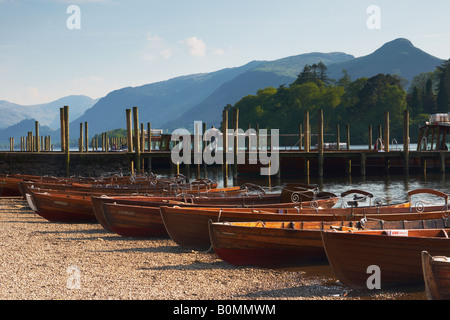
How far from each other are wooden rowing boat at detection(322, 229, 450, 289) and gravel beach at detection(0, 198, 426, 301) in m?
0.27

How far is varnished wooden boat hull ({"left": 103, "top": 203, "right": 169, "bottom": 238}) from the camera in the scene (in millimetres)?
15641

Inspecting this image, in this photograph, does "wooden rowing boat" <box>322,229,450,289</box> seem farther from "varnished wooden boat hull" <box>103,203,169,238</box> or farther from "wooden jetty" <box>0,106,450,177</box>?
"wooden jetty" <box>0,106,450,177</box>

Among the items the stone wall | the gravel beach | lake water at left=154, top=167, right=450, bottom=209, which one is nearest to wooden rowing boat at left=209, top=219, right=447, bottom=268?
the gravel beach

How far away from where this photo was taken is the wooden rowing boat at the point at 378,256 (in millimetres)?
9930

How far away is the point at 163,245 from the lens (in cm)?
1492

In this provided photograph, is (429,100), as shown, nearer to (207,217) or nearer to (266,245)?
(207,217)

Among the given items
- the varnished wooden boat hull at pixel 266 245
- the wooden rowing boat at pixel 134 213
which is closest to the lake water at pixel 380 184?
the wooden rowing boat at pixel 134 213

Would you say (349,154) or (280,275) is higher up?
(349,154)

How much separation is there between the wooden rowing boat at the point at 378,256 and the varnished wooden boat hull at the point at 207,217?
10.2 ft
